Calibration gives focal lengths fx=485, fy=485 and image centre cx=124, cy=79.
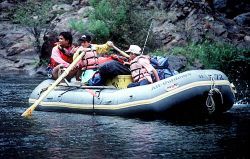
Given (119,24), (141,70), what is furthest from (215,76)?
(119,24)

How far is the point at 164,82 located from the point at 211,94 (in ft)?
2.71

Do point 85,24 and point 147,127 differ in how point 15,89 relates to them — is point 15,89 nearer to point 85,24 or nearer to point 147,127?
point 147,127

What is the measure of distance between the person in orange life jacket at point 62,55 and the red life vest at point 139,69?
5.74 feet

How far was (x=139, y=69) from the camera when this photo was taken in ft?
29.7

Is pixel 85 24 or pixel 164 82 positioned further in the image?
pixel 85 24

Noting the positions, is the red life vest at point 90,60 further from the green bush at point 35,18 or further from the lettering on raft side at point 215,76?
the green bush at point 35,18

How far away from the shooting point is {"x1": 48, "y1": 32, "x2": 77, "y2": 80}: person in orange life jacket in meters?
10.4

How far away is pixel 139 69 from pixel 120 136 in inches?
86.7

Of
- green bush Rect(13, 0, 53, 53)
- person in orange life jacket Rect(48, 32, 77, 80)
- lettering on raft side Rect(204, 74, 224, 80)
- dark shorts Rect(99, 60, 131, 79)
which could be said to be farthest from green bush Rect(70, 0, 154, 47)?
lettering on raft side Rect(204, 74, 224, 80)

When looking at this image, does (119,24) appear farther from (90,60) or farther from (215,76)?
(215,76)

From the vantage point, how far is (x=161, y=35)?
25406mm

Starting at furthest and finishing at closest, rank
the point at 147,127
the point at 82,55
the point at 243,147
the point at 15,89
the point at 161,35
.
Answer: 1. the point at 161,35
2. the point at 15,89
3. the point at 82,55
4. the point at 147,127
5. the point at 243,147

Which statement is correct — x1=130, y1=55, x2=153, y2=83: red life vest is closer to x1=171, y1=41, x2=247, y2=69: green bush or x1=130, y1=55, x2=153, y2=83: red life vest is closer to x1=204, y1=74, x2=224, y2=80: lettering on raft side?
x1=204, y1=74, x2=224, y2=80: lettering on raft side

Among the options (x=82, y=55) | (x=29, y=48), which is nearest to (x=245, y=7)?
(x=29, y=48)
